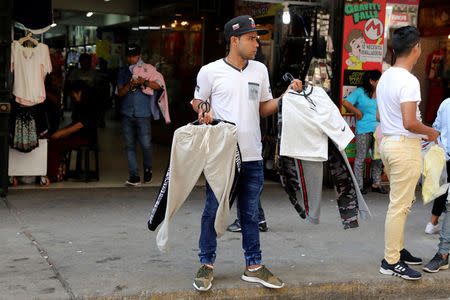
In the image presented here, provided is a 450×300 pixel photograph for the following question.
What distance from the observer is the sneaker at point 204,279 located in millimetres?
4949

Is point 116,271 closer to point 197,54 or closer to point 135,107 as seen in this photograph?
point 135,107

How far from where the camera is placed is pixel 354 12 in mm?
9281

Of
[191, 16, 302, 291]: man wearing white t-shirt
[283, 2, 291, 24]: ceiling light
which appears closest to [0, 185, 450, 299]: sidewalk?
[191, 16, 302, 291]: man wearing white t-shirt

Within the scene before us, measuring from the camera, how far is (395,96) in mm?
5266

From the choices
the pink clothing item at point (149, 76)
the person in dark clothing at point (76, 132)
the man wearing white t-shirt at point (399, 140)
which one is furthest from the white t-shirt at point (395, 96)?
the person in dark clothing at point (76, 132)

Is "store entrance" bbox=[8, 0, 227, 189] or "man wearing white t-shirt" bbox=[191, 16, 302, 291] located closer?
"man wearing white t-shirt" bbox=[191, 16, 302, 291]

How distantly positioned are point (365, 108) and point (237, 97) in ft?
14.8

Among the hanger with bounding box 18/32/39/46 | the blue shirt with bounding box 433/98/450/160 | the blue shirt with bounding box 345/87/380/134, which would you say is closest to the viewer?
the blue shirt with bounding box 433/98/450/160

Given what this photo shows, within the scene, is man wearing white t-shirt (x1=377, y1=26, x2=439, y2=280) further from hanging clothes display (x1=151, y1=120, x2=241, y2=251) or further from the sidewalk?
hanging clothes display (x1=151, y1=120, x2=241, y2=251)

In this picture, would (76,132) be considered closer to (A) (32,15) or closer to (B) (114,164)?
(A) (32,15)

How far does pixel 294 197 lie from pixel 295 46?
454 cm

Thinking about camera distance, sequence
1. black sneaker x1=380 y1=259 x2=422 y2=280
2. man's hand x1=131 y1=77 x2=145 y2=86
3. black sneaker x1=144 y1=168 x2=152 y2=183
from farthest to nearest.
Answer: black sneaker x1=144 y1=168 x2=152 y2=183 < man's hand x1=131 y1=77 x2=145 y2=86 < black sneaker x1=380 y1=259 x2=422 y2=280

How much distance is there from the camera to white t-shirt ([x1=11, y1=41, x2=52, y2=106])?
8547 mm

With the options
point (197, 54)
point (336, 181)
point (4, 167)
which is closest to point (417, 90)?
point (336, 181)
